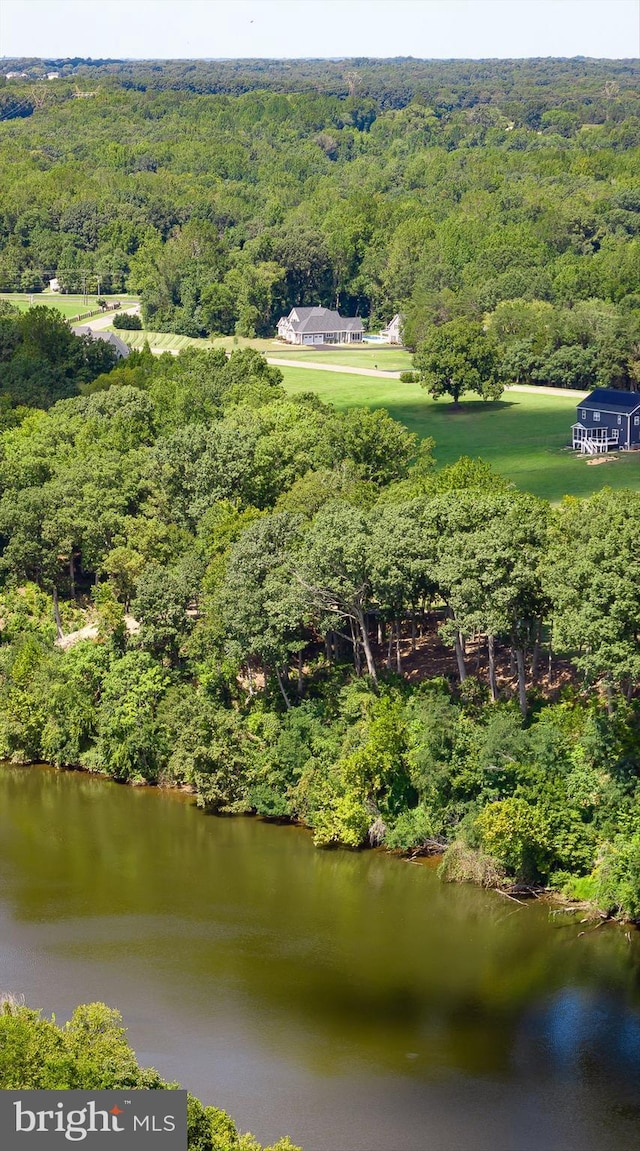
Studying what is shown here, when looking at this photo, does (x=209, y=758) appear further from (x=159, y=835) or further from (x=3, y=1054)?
(x=3, y=1054)

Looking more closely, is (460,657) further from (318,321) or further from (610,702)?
(318,321)

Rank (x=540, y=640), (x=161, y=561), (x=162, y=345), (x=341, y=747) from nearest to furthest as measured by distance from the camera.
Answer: (x=341, y=747) < (x=540, y=640) < (x=161, y=561) < (x=162, y=345)

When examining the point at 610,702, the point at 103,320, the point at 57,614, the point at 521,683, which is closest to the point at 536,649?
the point at 521,683

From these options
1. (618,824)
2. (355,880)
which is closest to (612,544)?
(618,824)

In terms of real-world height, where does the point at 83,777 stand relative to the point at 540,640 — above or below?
below

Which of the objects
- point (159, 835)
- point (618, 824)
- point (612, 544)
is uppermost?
point (612, 544)

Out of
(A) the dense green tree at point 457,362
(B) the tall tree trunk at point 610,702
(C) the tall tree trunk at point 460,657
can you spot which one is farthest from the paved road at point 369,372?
(B) the tall tree trunk at point 610,702
